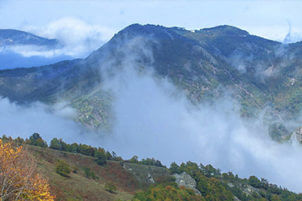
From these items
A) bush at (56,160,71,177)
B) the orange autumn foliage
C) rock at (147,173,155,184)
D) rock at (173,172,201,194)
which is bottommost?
the orange autumn foliage

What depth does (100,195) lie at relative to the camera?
103 meters

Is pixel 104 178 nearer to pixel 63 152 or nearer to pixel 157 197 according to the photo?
pixel 63 152

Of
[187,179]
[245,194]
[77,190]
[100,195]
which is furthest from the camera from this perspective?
[245,194]

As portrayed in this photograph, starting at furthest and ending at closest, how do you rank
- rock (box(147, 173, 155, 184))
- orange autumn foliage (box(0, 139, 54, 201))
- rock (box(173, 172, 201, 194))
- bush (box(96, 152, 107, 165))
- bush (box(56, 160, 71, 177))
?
bush (box(96, 152, 107, 165)) < rock (box(147, 173, 155, 184)) < rock (box(173, 172, 201, 194)) < bush (box(56, 160, 71, 177)) < orange autumn foliage (box(0, 139, 54, 201))

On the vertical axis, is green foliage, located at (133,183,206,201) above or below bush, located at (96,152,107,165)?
below

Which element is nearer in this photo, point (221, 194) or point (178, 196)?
point (178, 196)

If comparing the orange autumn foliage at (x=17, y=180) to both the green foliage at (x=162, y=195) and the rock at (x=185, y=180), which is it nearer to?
the green foliage at (x=162, y=195)

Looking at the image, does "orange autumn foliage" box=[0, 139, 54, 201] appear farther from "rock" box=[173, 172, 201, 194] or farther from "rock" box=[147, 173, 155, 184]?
"rock" box=[147, 173, 155, 184]

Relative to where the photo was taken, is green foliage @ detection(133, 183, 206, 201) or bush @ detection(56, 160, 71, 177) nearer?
green foliage @ detection(133, 183, 206, 201)

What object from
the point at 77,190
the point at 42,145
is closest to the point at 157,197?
the point at 77,190

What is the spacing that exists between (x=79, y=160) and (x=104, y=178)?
24266 millimetres

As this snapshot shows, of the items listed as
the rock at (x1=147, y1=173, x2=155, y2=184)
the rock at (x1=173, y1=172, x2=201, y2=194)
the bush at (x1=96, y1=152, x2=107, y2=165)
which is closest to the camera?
the rock at (x1=173, y1=172, x2=201, y2=194)

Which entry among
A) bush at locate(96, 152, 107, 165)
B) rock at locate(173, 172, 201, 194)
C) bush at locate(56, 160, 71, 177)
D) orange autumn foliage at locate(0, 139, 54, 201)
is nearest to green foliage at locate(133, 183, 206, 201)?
bush at locate(56, 160, 71, 177)

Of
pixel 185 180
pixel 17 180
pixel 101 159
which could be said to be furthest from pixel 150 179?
pixel 17 180
